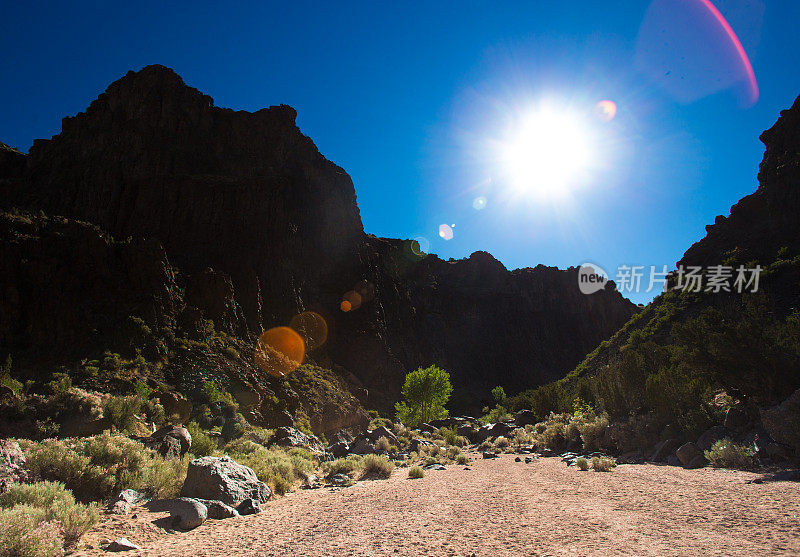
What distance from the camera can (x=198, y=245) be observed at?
4762 cm

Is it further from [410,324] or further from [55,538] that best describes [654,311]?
[55,538]

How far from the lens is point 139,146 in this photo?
178 feet

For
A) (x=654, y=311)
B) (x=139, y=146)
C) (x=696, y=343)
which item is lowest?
(x=696, y=343)

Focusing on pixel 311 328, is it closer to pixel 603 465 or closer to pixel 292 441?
pixel 292 441

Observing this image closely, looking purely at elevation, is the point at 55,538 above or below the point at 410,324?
below

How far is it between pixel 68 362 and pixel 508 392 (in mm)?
82800

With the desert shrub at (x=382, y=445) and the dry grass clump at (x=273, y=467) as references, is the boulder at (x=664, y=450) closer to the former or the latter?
the dry grass clump at (x=273, y=467)

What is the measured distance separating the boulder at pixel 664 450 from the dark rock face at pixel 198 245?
26322mm

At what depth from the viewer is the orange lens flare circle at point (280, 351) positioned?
37.2m

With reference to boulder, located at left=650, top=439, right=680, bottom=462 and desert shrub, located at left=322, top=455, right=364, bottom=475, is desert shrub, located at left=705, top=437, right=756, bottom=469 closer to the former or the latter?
boulder, located at left=650, top=439, right=680, bottom=462

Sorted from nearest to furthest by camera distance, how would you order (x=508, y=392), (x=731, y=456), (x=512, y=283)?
(x=731, y=456)
(x=508, y=392)
(x=512, y=283)

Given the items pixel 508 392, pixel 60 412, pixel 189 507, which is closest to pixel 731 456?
pixel 189 507

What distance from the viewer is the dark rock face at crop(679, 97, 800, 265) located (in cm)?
4034

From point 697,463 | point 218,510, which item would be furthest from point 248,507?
point 697,463
